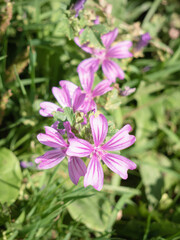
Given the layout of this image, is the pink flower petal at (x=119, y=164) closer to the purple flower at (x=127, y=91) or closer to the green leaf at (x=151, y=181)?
the purple flower at (x=127, y=91)

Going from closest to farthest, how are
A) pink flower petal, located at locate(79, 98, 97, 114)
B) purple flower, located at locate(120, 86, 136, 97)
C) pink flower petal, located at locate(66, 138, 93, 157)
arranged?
pink flower petal, located at locate(66, 138, 93, 157) < pink flower petal, located at locate(79, 98, 97, 114) < purple flower, located at locate(120, 86, 136, 97)

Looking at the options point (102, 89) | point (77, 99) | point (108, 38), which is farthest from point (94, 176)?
point (108, 38)

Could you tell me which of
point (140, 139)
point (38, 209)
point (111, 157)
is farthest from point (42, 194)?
point (140, 139)

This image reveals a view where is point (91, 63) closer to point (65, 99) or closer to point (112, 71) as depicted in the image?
point (112, 71)

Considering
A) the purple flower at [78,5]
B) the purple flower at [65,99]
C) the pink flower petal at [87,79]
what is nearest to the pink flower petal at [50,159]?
the purple flower at [65,99]

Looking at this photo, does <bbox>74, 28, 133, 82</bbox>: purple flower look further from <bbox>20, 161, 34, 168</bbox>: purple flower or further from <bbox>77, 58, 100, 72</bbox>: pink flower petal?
<bbox>20, 161, 34, 168</bbox>: purple flower

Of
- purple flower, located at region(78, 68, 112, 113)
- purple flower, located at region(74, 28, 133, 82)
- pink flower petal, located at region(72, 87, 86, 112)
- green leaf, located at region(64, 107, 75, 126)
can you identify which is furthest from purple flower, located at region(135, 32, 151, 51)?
green leaf, located at region(64, 107, 75, 126)
